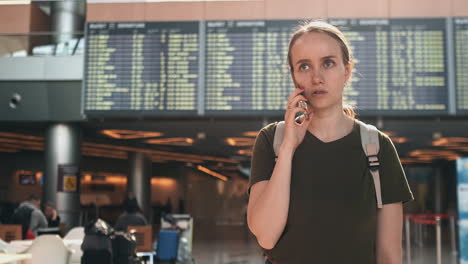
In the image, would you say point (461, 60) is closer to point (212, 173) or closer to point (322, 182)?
point (322, 182)

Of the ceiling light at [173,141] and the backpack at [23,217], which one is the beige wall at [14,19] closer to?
the backpack at [23,217]

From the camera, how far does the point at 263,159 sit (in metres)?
1.05

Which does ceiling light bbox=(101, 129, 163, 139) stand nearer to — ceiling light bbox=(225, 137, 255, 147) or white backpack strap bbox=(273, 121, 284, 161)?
ceiling light bbox=(225, 137, 255, 147)

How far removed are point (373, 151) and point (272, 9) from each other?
253 inches

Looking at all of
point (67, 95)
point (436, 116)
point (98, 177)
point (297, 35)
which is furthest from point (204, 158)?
point (297, 35)

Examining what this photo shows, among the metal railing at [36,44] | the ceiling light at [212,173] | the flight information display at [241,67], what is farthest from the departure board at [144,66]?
the ceiling light at [212,173]

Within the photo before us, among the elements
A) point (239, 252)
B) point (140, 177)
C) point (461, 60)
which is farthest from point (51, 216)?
point (461, 60)

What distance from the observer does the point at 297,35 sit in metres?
1.04

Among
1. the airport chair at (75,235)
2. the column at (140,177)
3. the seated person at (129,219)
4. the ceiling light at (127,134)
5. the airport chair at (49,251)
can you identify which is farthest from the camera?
the column at (140,177)

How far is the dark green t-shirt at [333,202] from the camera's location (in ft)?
3.15

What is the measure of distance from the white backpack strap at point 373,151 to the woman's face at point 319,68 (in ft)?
0.28

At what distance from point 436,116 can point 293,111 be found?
6.68 metres

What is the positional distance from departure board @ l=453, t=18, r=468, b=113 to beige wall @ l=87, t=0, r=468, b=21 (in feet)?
0.65

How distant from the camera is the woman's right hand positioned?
3.19 feet
